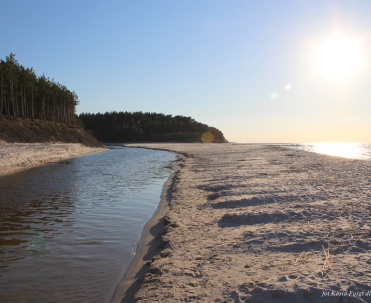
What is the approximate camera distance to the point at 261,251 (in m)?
7.50

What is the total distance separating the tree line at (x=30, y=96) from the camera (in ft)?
219

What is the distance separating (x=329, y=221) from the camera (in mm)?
9391

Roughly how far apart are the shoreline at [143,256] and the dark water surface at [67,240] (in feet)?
0.60

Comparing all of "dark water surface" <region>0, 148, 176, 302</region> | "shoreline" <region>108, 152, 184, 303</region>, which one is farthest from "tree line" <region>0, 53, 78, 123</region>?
"shoreline" <region>108, 152, 184, 303</region>

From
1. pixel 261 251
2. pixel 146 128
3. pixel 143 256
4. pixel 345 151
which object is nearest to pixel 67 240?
pixel 143 256

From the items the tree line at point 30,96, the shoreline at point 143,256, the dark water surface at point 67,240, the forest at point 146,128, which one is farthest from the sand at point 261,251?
the forest at point 146,128

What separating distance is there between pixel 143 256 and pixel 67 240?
2.38 m

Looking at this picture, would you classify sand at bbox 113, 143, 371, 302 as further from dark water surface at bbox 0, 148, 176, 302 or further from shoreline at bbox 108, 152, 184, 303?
dark water surface at bbox 0, 148, 176, 302

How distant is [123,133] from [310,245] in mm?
173602

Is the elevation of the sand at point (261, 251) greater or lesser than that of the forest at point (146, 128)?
lesser

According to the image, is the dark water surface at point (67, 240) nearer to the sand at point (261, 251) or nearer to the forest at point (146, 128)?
the sand at point (261, 251)

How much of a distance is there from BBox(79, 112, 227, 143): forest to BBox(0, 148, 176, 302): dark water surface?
6229 inches

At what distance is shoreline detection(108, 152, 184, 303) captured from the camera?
6.19 metres

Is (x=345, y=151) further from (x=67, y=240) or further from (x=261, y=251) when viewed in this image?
(x=67, y=240)
